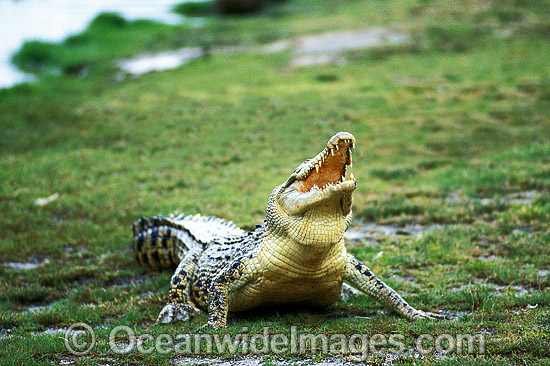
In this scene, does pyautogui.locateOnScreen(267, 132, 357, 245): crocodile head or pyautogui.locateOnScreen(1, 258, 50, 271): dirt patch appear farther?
pyautogui.locateOnScreen(1, 258, 50, 271): dirt patch

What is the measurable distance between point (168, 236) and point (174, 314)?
1.45 meters

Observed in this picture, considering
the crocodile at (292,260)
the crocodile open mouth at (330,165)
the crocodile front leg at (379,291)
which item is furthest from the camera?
the crocodile front leg at (379,291)

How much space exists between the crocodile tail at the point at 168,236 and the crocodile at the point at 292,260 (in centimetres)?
48

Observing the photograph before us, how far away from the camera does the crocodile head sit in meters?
4.71

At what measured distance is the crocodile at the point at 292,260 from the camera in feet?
16.1

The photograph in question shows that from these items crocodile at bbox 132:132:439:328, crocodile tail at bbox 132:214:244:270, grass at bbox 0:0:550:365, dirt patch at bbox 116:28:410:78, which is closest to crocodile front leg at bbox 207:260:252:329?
crocodile at bbox 132:132:439:328

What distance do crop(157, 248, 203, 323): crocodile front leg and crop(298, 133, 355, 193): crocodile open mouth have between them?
67.6 inches

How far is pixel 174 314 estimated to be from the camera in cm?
581

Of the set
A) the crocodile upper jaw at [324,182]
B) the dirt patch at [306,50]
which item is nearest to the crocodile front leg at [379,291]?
the crocodile upper jaw at [324,182]

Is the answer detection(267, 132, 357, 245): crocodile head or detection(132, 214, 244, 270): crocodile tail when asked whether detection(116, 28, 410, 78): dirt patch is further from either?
detection(267, 132, 357, 245): crocodile head

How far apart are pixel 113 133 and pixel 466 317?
1010cm

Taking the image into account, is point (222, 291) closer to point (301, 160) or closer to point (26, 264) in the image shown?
point (26, 264)

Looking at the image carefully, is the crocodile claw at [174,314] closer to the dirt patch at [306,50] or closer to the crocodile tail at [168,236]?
the crocodile tail at [168,236]

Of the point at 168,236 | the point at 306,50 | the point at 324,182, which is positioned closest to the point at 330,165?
the point at 324,182
